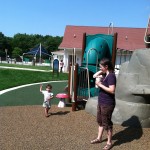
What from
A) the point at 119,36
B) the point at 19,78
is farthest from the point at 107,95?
the point at 119,36

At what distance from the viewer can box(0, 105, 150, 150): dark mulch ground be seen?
215 inches

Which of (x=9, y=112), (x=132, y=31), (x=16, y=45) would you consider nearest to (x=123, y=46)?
(x=132, y=31)

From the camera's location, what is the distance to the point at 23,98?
1147 centimetres

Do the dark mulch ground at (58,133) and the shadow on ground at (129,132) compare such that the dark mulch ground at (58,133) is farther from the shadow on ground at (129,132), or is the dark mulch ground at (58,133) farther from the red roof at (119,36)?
the red roof at (119,36)

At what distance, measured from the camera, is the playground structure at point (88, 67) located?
9111 mm

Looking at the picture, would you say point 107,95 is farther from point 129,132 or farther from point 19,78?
point 19,78

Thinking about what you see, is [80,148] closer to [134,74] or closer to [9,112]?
[134,74]

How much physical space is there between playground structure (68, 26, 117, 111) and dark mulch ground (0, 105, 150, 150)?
1159 mm

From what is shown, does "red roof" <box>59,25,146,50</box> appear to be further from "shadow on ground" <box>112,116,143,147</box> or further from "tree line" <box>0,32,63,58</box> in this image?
"tree line" <box>0,32,63,58</box>

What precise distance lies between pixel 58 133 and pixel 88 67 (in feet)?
14.8

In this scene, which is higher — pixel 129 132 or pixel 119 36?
pixel 119 36

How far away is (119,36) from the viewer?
129ft

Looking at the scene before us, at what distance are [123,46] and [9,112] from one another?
→ 29.6 meters

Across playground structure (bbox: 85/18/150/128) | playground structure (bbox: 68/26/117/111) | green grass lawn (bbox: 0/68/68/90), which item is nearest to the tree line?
green grass lawn (bbox: 0/68/68/90)
